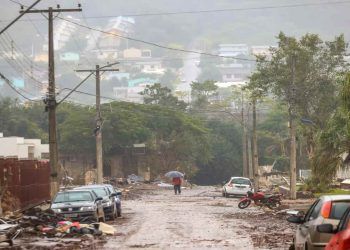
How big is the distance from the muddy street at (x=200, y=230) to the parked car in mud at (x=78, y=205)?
1108mm

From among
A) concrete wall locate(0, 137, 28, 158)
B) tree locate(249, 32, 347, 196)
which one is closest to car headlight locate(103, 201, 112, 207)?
concrete wall locate(0, 137, 28, 158)

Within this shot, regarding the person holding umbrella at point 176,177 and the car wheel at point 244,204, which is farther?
the person holding umbrella at point 176,177

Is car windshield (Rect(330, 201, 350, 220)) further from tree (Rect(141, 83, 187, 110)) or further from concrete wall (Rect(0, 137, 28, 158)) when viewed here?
tree (Rect(141, 83, 187, 110))

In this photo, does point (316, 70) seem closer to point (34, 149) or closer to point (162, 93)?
point (34, 149)

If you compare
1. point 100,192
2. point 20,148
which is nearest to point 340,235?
point 100,192

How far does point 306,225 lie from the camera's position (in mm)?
16406

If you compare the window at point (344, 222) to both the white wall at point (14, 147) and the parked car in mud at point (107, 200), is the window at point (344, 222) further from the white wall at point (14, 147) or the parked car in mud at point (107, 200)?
the white wall at point (14, 147)

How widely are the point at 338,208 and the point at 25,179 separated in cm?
2719

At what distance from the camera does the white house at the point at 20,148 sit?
6819 cm

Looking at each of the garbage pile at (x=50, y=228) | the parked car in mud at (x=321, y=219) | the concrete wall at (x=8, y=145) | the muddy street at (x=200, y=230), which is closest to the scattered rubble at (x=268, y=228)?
the muddy street at (x=200, y=230)

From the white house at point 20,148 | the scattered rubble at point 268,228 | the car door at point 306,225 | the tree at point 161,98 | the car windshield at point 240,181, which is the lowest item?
the scattered rubble at point 268,228

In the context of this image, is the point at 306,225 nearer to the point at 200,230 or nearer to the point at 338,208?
the point at 338,208

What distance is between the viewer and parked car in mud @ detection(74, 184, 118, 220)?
35.0m

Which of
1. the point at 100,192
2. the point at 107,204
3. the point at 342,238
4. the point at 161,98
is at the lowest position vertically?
the point at 107,204
